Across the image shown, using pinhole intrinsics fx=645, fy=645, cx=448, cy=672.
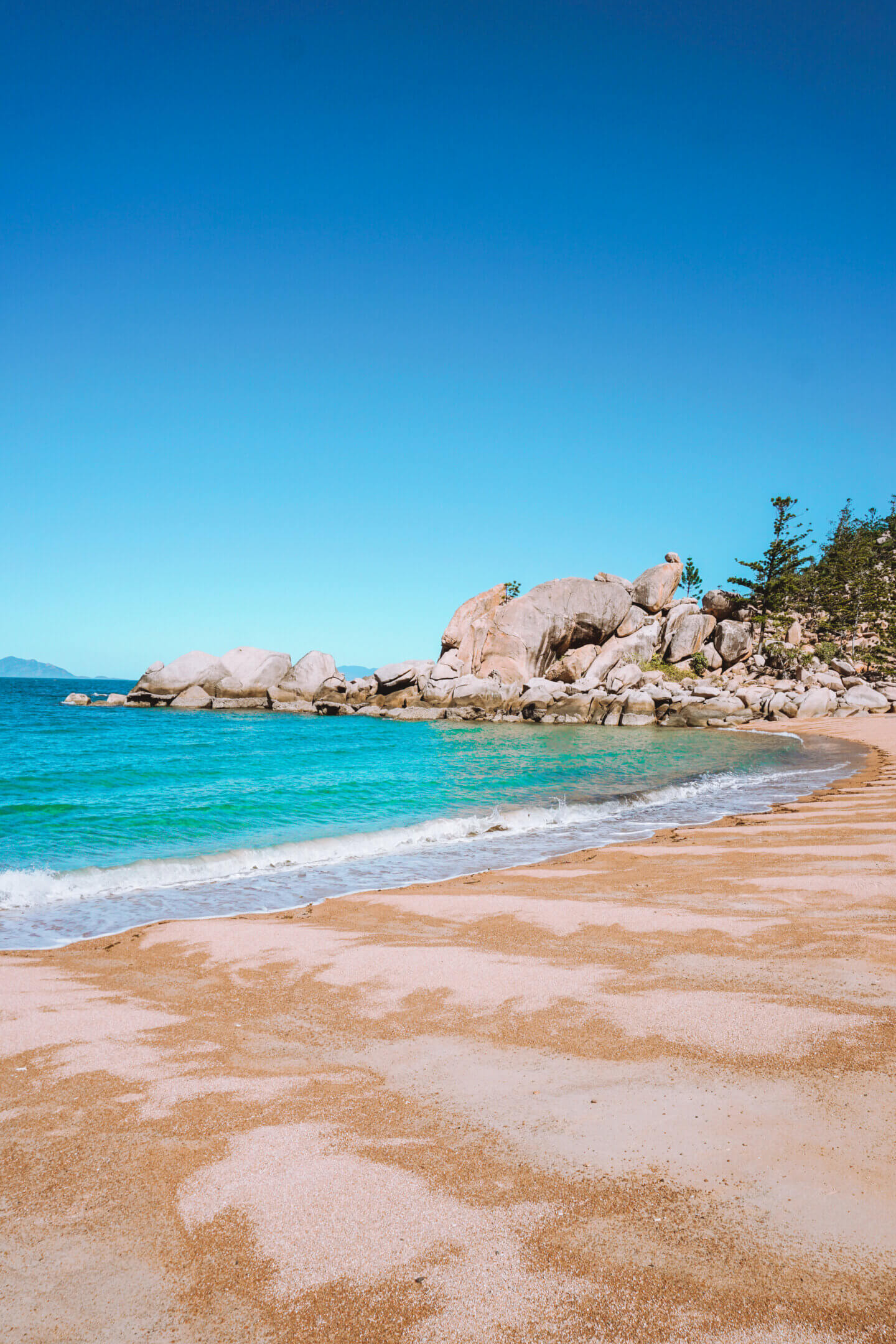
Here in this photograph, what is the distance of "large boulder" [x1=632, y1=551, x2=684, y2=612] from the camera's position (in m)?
59.1

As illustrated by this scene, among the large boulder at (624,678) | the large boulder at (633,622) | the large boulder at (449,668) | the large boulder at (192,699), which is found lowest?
the large boulder at (192,699)

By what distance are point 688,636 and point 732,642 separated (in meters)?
3.57

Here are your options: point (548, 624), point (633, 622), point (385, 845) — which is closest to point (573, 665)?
point (548, 624)

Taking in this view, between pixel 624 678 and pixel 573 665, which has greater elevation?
pixel 573 665

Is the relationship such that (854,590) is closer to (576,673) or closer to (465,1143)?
(576,673)

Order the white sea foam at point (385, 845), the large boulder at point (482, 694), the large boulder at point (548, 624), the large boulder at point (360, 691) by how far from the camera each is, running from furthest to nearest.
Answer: the large boulder at point (548, 624), the large boulder at point (360, 691), the large boulder at point (482, 694), the white sea foam at point (385, 845)

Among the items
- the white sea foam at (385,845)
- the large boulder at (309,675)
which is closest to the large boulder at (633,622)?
the large boulder at (309,675)

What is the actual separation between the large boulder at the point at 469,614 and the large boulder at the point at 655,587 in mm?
13154

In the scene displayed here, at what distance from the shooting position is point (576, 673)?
183 feet

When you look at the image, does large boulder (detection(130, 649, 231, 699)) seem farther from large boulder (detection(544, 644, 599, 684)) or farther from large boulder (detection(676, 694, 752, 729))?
large boulder (detection(676, 694, 752, 729))

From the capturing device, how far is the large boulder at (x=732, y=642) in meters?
54.4

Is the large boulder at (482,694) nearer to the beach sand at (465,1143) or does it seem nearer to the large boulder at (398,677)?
the large boulder at (398,677)

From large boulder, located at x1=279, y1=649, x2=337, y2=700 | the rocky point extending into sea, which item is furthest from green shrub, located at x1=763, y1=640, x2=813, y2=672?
→ large boulder, located at x1=279, y1=649, x2=337, y2=700

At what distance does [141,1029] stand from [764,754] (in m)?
26.1
